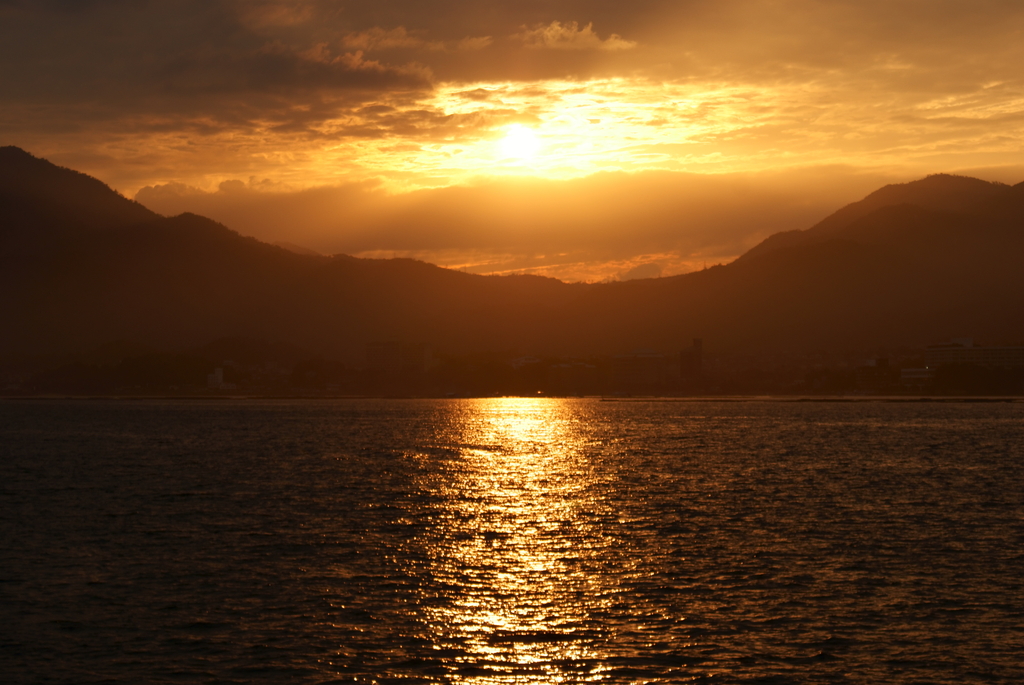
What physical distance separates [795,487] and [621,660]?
52829 mm

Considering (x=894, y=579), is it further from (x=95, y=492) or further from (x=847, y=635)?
(x=95, y=492)

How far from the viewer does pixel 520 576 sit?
43031 millimetres

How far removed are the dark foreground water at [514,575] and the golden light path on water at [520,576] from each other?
0.54 feet

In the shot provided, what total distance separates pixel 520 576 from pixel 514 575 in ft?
1.09

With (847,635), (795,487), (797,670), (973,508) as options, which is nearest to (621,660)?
(797,670)

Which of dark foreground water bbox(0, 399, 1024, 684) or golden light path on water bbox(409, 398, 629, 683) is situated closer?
dark foreground water bbox(0, 399, 1024, 684)

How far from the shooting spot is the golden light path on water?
3091 cm

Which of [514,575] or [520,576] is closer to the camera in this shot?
[520,576]

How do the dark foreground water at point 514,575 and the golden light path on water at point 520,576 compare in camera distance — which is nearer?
the dark foreground water at point 514,575

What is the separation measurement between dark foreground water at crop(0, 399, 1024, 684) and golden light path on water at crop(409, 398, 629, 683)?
0.16 m

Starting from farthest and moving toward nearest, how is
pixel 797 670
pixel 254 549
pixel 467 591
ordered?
pixel 254 549 → pixel 467 591 → pixel 797 670

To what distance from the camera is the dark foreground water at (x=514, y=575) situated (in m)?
30.5

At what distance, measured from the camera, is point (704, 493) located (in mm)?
74625

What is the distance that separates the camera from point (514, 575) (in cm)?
4322
